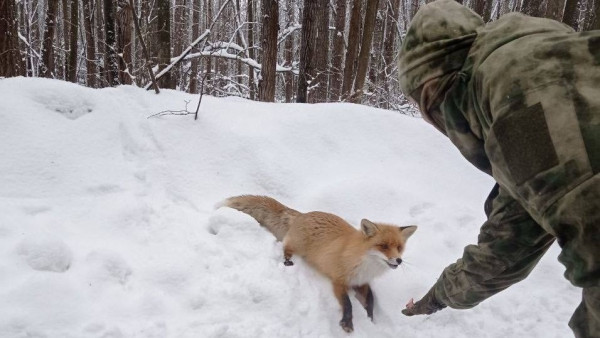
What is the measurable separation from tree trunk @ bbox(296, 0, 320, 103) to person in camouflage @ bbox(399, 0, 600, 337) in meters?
5.43

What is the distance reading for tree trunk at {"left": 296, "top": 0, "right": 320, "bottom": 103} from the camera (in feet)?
22.5

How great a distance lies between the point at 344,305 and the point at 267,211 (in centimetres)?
127

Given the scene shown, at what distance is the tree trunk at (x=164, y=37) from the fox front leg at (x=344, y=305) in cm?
572

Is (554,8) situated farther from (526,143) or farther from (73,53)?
(73,53)

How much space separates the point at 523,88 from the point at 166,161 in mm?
3561

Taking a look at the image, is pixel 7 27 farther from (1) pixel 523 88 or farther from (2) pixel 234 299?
(1) pixel 523 88

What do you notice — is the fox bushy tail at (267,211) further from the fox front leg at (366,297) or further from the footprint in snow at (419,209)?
the footprint in snow at (419,209)

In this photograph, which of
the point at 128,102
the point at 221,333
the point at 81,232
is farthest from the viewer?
the point at 128,102

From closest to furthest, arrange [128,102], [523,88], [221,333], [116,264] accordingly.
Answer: [523,88]
[221,333]
[116,264]
[128,102]

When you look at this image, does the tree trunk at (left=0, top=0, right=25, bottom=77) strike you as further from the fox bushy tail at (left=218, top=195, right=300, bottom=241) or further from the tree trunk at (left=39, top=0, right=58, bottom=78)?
the tree trunk at (left=39, top=0, right=58, bottom=78)

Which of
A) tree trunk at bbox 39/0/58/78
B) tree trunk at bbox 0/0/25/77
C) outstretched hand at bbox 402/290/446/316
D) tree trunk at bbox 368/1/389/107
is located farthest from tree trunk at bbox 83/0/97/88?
outstretched hand at bbox 402/290/446/316

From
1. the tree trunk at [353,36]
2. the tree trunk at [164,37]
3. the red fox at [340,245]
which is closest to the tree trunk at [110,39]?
the tree trunk at [164,37]

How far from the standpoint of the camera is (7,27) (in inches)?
207

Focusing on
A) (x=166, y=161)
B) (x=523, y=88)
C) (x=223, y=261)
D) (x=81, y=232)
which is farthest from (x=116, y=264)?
(x=523, y=88)
